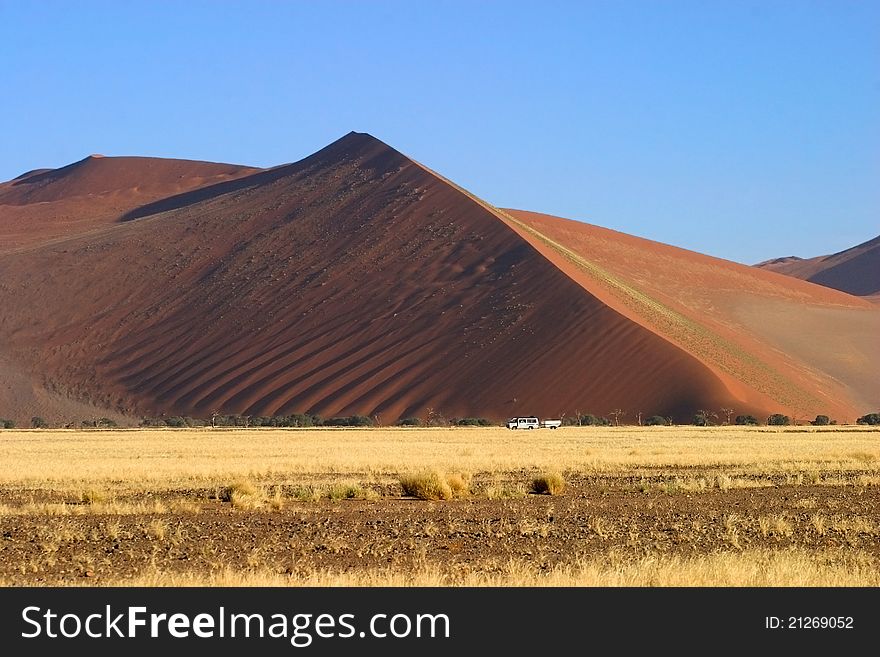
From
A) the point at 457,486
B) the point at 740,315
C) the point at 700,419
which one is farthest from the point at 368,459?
the point at 740,315

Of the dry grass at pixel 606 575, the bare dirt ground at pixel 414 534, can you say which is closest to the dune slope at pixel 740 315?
the bare dirt ground at pixel 414 534

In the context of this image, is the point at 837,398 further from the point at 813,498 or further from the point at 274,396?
the point at 813,498

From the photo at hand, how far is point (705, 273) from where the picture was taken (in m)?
136

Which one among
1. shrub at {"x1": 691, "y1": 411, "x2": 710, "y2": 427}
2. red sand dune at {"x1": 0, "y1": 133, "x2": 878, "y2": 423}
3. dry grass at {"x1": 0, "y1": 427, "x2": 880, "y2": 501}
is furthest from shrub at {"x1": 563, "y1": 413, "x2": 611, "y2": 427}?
dry grass at {"x1": 0, "y1": 427, "x2": 880, "y2": 501}

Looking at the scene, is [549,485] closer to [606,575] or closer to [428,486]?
[428,486]

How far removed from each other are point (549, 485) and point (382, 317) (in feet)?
250

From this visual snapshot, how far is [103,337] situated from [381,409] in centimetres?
3408

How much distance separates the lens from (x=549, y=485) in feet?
79.2

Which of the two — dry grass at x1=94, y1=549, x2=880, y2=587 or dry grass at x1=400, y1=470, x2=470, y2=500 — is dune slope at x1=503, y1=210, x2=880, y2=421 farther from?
dry grass at x1=94, y1=549, x2=880, y2=587

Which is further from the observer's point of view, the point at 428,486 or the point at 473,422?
the point at 473,422

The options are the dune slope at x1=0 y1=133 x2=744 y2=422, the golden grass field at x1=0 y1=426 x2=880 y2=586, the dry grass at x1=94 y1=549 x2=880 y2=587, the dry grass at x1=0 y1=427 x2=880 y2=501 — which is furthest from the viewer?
the dune slope at x1=0 y1=133 x2=744 y2=422

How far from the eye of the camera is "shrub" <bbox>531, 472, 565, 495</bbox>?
2409cm

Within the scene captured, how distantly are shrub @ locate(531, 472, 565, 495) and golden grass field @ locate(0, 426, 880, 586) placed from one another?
47 millimetres
